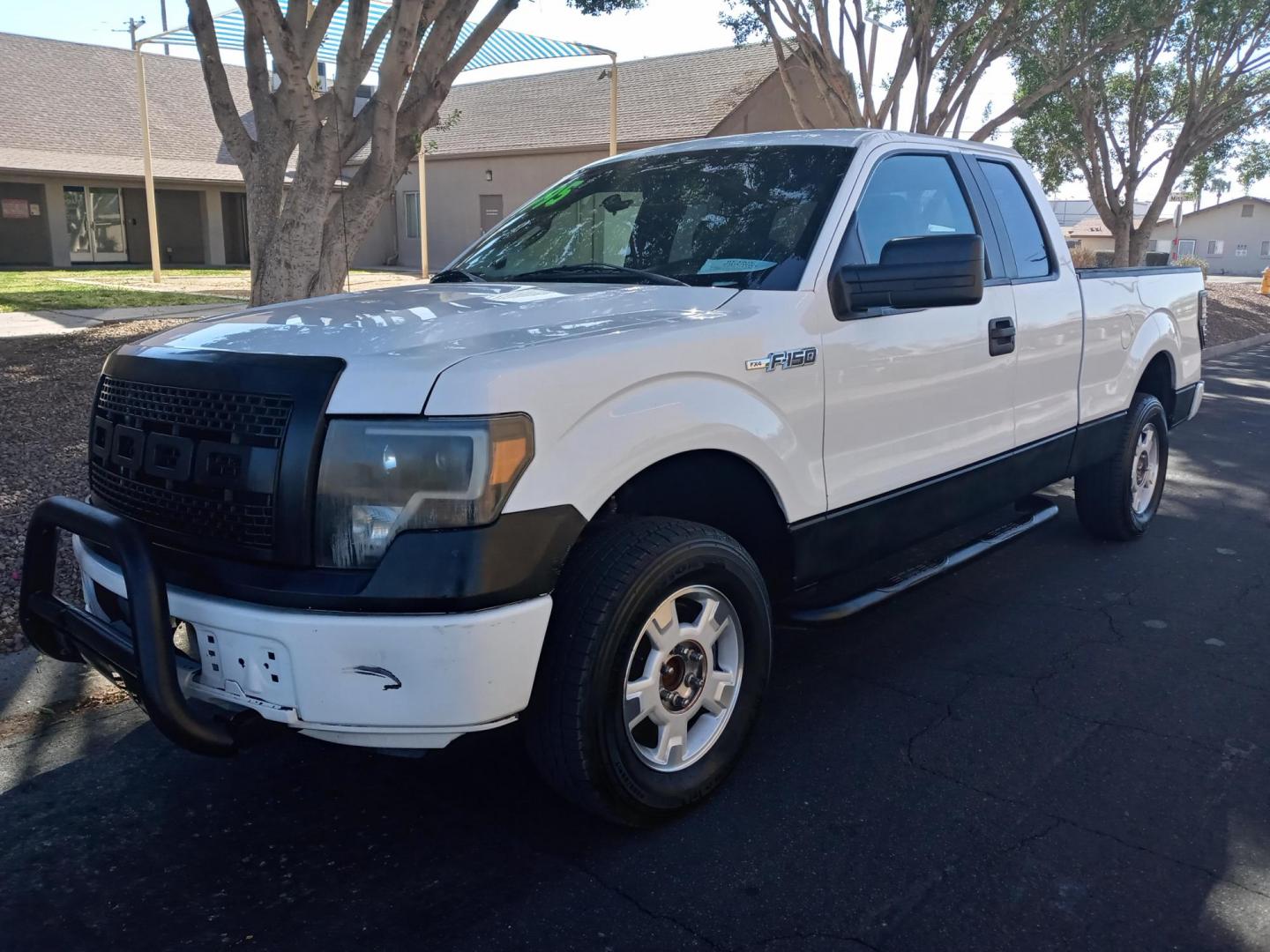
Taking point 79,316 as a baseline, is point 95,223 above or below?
above

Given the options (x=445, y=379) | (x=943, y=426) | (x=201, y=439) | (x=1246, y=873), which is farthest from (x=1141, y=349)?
(x=201, y=439)

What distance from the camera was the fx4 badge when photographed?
10.7 feet

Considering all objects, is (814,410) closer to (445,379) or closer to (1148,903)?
(445,379)

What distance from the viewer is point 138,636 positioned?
2562mm

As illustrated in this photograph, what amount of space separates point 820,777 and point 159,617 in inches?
79.8

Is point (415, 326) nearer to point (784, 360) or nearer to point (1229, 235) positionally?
point (784, 360)

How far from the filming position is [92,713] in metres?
3.95

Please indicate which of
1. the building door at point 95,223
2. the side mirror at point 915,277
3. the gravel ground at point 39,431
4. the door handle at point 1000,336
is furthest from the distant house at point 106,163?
the side mirror at point 915,277

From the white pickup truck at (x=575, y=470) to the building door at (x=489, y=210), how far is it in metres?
25.3

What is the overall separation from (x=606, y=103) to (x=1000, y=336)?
2518 centimetres

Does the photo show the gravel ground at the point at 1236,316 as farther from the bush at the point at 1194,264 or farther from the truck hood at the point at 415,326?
the truck hood at the point at 415,326

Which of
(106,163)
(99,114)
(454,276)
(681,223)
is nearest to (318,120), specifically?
(454,276)

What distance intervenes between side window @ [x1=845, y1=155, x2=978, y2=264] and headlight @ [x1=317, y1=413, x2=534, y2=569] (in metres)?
1.75

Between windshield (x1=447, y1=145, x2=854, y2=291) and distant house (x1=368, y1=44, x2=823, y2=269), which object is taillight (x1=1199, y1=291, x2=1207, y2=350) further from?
distant house (x1=368, y1=44, x2=823, y2=269)
